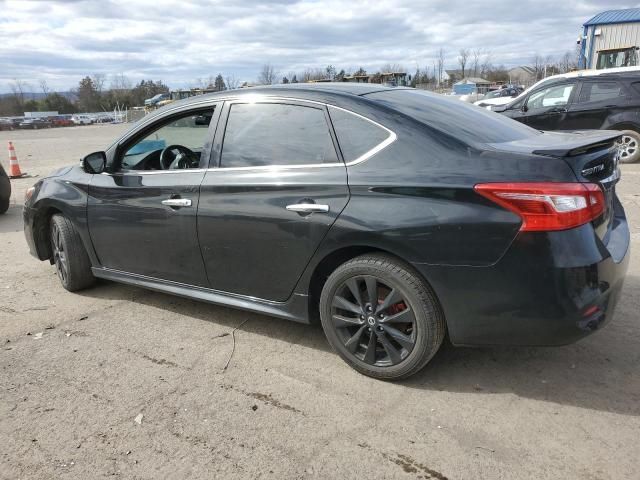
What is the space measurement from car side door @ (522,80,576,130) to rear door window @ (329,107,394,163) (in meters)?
9.17

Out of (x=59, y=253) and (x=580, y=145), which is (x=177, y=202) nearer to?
(x=59, y=253)

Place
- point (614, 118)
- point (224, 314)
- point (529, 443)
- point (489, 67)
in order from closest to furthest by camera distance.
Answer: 1. point (529, 443)
2. point (224, 314)
3. point (614, 118)
4. point (489, 67)

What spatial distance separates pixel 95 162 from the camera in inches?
171

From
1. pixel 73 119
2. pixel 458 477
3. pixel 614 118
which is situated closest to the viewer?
pixel 458 477

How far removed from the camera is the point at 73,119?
53.1m

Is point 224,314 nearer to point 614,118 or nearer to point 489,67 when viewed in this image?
point 614,118

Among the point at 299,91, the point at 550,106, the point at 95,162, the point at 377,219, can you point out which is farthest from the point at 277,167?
the point at 550,106

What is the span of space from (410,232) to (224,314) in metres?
2.00

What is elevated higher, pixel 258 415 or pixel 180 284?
pixel 180 284

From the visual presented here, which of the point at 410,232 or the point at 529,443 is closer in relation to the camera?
the point at 529,443

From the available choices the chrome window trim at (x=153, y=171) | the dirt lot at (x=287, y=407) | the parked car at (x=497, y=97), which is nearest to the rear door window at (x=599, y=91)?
the parked car at (x=497, y=97)

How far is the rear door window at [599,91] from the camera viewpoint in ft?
34.8

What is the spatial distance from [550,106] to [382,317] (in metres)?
9.64

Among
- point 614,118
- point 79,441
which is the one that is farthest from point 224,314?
point 614,118
